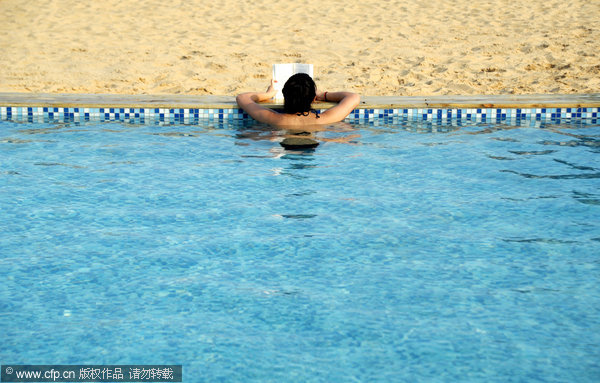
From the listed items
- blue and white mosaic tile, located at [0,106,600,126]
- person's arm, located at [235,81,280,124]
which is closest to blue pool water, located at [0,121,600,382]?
person's arm, located at [235,81,280,124]

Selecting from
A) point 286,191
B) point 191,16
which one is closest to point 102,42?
point 191,16

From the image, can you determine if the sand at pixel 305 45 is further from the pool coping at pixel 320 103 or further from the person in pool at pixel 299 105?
the person in pool at pixel 299 105

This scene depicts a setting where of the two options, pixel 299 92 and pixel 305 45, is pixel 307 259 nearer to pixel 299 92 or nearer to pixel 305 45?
pixel 299 92

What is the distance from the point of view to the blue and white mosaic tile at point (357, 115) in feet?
23.1

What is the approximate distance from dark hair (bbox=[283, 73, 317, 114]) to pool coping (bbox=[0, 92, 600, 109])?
0.59 m

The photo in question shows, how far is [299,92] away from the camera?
5.93 m

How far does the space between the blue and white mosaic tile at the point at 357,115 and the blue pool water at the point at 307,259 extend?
873 millimetres

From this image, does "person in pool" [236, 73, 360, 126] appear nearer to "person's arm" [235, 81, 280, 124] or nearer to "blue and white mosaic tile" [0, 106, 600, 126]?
"person's arm" [235, 81, 280, 124]

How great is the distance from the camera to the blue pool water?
2.69 m

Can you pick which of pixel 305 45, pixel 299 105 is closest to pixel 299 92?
pixel 299 105

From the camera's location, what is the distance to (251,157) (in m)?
5.78

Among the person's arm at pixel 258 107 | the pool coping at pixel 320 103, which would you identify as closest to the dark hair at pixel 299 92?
the person's arm at pixel 258 107

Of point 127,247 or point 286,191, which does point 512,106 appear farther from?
point 127,247

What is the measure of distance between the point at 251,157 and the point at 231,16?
8.52m
